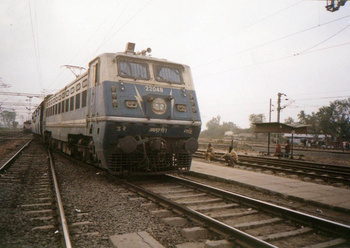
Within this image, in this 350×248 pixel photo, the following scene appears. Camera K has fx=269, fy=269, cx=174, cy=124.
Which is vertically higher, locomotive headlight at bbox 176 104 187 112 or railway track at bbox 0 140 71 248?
locomotive headlight at bbox 176 104 187 112

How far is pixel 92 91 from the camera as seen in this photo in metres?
7.93

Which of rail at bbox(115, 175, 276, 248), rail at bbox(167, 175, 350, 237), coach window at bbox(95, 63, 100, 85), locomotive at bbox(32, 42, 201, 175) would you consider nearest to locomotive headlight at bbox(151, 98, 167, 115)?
locomotive at bbox(32, 42, 201, 175)

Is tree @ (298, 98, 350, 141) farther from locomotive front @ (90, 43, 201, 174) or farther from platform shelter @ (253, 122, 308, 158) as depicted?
locomotive front @ (90, 43, 201, 174)

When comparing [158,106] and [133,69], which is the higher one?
[133,69]

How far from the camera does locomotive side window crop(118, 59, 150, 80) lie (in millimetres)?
7370

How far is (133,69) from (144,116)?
149 centimetres

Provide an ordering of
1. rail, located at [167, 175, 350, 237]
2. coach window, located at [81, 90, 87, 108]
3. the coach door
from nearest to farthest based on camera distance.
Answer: rail, located at [167, 175, 350, 237]
the coach door
coach window, located at [81, 90, 87, 108]

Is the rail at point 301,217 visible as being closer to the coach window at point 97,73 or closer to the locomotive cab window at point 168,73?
the locomotive cab window at point 168,73

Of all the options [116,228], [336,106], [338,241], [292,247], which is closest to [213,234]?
[292,247]

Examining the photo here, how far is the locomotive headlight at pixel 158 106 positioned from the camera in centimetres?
724

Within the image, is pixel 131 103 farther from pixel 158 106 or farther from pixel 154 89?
pixel 154 89

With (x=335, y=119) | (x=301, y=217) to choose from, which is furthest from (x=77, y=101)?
(x=335, y=119)

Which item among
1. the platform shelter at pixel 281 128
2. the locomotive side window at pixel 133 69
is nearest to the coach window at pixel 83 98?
the locomotive side window at pixel 133 69

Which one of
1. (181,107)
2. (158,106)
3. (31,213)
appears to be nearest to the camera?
(31,213)
